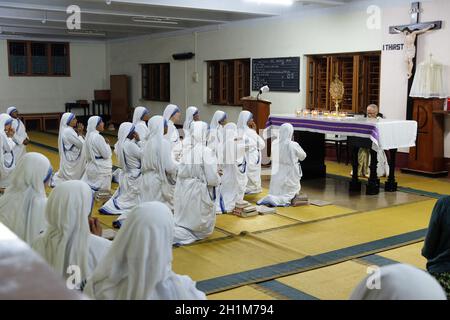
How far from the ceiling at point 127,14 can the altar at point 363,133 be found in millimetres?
3015

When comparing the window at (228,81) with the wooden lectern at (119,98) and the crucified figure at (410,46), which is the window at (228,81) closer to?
the wooden lectern at (119,98)

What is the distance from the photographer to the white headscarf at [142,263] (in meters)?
2.39

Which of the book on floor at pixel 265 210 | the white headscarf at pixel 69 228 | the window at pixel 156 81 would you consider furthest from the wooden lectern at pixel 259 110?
the white headscarf at pixel 69 228

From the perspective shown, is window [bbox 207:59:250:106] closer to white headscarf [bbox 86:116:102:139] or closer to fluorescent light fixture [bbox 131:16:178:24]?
fluorescent light fixture [bbox 131:16:178:24]

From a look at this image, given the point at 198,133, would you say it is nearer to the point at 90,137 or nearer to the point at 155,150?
the point at 155,150

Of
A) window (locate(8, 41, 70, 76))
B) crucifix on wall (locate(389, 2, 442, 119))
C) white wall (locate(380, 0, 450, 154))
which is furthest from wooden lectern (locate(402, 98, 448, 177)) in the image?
window (locate(8, 41, 70, 76))

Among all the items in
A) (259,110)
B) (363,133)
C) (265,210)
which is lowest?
(265,210)

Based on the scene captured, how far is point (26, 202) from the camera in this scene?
3855 millimetres

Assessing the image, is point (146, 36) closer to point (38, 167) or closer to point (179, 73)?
point (179, 73)

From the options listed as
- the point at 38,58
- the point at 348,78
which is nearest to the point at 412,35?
the point at 348,78

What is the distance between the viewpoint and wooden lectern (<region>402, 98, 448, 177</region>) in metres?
9.34

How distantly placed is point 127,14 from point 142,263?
11056 millimetres
